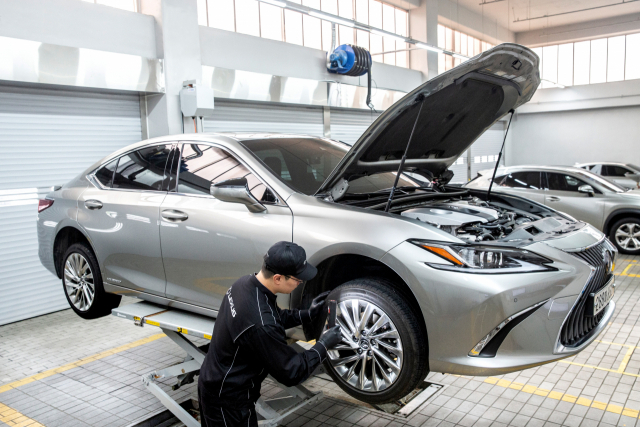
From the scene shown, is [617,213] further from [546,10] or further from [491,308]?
[546,10]

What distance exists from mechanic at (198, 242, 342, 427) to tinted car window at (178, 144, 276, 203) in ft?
2.75

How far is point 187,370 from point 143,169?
1444 millimetres

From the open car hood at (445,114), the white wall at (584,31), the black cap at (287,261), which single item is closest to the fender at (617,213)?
the open car hood at (445,114)

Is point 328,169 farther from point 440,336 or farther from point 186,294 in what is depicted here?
point 440,336

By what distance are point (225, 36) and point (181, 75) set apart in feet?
4.35

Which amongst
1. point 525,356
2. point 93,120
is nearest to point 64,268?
point 93,120

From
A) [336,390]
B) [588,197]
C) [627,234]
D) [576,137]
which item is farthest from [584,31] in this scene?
[336,390]

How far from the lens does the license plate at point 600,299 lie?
2.53 meters

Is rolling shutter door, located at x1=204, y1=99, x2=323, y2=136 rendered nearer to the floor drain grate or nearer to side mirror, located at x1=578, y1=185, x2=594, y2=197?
side mirror, located at x1=578, y1=185, x2=594, y2=197

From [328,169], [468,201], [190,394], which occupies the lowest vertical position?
[190,394]

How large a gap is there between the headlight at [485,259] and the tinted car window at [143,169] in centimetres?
200

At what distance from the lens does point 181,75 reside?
7.16m

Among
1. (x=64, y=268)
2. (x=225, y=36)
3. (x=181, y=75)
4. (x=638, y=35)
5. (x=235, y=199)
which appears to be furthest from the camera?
(x=638, y=35)

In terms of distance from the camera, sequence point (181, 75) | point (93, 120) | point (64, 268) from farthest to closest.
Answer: point (181, 75) → point (93, 120) → point (64, 268)
